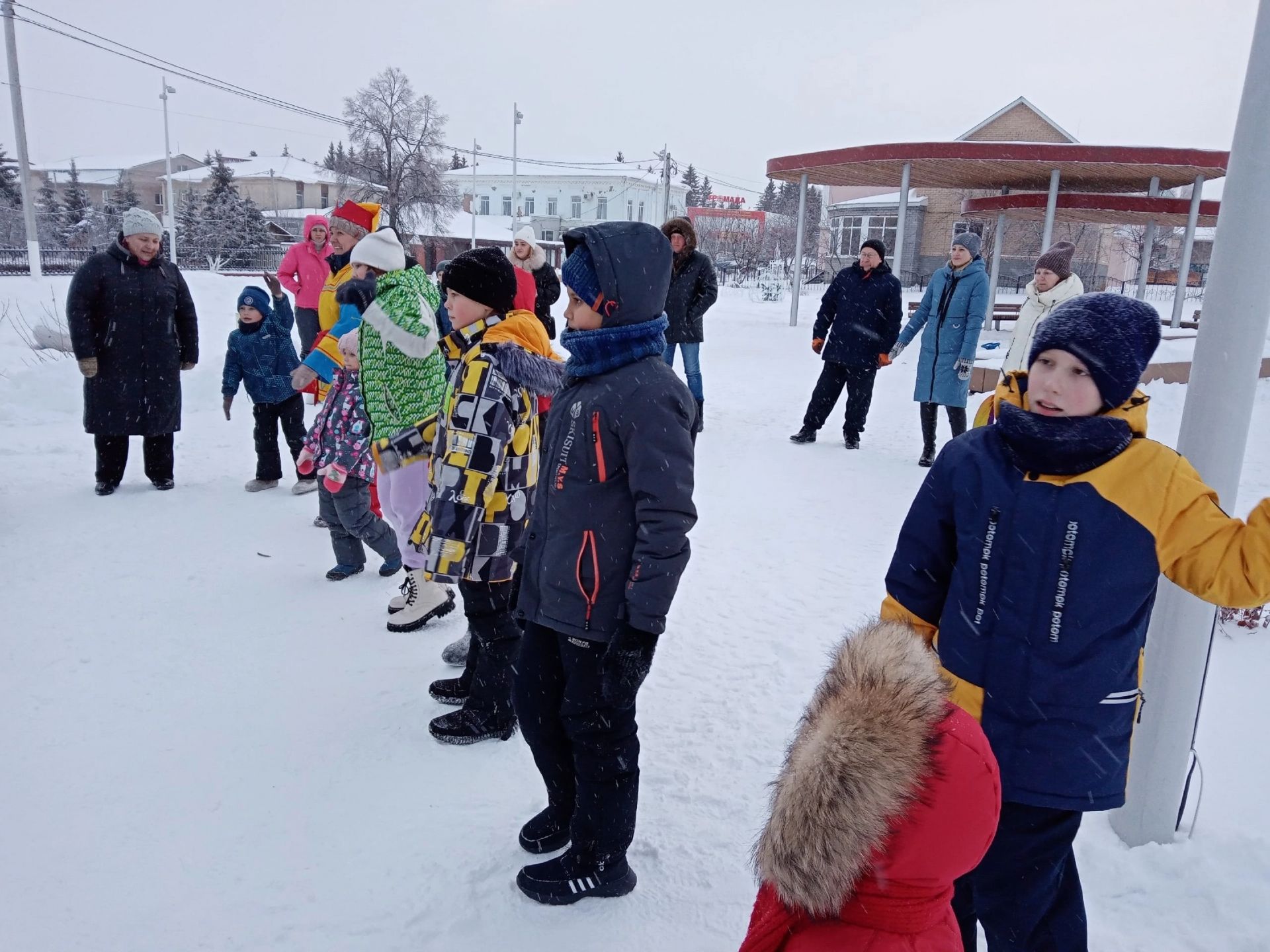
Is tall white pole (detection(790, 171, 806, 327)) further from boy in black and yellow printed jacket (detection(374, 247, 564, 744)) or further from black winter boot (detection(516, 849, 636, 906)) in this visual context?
black winter boot (detection(516, 849, 636, 906))

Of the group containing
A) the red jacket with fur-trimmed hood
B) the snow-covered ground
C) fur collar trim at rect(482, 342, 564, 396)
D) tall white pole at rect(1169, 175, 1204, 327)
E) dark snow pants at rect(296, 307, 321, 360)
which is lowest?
the snow-covered ground

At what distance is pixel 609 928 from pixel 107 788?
73.2 inches

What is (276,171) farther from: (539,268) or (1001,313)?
(539,268)

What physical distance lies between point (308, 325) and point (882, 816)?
8.19 meters

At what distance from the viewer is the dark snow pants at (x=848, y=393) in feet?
26.5

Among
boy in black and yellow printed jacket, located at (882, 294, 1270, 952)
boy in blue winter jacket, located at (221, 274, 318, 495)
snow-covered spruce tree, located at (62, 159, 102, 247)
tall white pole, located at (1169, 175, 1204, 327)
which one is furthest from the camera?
snow-covered spruce tree, located at (62, 159, 102, 247)

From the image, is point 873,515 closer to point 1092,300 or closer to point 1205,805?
point 1205,805

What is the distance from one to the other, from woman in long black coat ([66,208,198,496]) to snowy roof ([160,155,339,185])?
6796cm

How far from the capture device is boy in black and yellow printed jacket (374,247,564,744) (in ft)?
9.78

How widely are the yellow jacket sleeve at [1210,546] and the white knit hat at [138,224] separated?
6693 millimetres

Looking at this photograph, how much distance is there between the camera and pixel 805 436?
27.3 ft

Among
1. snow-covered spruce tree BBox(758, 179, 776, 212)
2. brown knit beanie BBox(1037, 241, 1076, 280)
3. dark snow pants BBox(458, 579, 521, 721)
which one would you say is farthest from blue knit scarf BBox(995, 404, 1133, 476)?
snow-covered spruce tree BBox(758, 179, 776, 212)

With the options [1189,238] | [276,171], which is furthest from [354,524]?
[276,171]

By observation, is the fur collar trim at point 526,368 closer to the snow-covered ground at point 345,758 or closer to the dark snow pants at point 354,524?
the snow-covered ground at point 345,758
